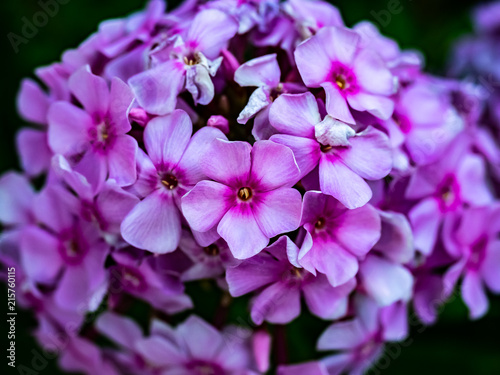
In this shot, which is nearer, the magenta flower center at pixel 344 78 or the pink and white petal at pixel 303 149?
the pink and white petal at pixel 303 149

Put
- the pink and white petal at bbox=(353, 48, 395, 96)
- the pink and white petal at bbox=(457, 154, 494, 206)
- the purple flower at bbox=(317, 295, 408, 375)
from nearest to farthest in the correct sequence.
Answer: the pink and white petal at bbox=(353, 48, 395, 96) → the purple flower at bbox=(317, 295, 408, 375) → the pink and white petal at bbox=(457, 154, 494, 206)

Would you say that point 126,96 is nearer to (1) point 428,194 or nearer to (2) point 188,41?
(2) point 188,41

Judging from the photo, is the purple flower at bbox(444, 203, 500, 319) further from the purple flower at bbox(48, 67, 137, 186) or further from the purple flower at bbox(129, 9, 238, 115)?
the purple flower at bbox(48, 67, 137, 186)

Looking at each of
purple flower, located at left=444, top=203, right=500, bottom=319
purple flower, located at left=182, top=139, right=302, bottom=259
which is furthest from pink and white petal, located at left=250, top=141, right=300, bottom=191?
purple flower, located at left=444, top=203, right=500, bottom=319

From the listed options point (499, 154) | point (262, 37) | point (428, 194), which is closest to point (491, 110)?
point (499, 154)

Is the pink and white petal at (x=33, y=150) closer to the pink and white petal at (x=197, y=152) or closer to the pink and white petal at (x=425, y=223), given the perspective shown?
the pink and white petal at (x=197, y=152)

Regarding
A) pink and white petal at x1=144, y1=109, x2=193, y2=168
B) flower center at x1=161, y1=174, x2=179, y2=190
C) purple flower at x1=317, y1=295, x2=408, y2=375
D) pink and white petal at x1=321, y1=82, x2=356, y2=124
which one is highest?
pink and white petal at x1=144, y1=109, x2=193, y2=168

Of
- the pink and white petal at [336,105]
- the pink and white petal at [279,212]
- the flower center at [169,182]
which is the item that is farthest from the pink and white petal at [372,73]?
the flower center at [169,182]
